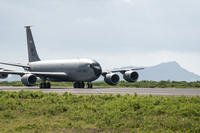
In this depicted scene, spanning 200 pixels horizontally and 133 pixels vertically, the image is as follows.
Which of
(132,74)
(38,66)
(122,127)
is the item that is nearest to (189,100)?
(122,127)

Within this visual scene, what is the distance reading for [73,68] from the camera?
60.9 metres

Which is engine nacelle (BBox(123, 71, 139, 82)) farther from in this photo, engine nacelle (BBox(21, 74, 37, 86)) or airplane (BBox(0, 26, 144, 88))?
engine nacelle (BBox(21, 74, 37, 86))

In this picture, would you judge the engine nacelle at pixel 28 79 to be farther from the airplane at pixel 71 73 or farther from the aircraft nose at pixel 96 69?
the aircraft nose at pixel 96 69

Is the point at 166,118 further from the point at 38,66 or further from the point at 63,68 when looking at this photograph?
the point at 38,66

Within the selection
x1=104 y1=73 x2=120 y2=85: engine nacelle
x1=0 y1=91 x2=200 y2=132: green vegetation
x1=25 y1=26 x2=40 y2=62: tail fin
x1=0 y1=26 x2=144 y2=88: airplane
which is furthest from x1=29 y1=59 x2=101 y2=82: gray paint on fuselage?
x1=0 y1=91 x2=200 y2=132: green vegetation

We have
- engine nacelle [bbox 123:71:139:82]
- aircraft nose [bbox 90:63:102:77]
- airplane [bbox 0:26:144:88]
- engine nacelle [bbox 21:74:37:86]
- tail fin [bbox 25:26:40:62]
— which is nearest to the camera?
engine nacelle [bbox 21:74:37:86]

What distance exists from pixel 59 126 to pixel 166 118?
15.5 ft

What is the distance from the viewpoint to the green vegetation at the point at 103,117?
728 inches

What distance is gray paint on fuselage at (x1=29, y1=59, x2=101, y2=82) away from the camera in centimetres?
5897

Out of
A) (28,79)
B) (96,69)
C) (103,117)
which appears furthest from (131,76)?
(103,117)

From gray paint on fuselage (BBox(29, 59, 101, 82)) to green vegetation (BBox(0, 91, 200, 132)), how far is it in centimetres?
3160

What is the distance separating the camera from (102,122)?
19.6 m

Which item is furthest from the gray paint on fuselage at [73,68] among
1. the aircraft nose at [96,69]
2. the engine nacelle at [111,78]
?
the engine nacelle at [111,78]

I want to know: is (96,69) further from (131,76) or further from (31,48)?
(31,48)
